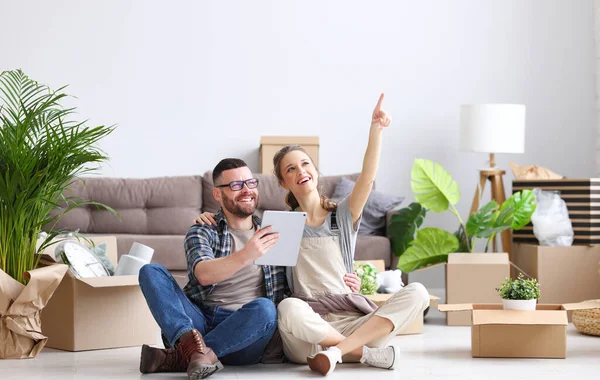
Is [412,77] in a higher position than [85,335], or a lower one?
higher

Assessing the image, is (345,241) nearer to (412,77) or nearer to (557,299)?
(557,299)

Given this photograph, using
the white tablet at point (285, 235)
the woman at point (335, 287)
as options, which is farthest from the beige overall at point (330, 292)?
the white tablet at point (285, 235)

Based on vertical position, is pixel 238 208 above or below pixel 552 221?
above

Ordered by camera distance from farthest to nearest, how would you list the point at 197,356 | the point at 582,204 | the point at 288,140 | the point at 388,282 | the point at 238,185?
the point at 288,140 < the point at 582,204 < the point at 388,282 < the point at 238,185 < the point at 197,356

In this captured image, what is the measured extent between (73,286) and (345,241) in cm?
115

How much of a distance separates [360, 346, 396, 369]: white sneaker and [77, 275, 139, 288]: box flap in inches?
40.8

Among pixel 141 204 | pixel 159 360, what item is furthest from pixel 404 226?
pixel 159 360

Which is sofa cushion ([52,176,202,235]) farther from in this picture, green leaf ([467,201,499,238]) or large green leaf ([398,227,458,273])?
green leaf ([467,201,499,238])

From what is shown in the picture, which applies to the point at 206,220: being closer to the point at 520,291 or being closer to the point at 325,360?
the point at 325,360

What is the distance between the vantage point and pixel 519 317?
3197mm

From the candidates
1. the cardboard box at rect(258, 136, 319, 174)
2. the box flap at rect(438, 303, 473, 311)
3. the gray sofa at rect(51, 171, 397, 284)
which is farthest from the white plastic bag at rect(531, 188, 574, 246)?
the box flap at rect(438, 303, 473, 311)

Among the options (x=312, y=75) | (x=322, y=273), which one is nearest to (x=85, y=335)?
(x=322, y=273)

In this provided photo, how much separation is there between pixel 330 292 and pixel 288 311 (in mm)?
225

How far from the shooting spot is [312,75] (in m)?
5.90
